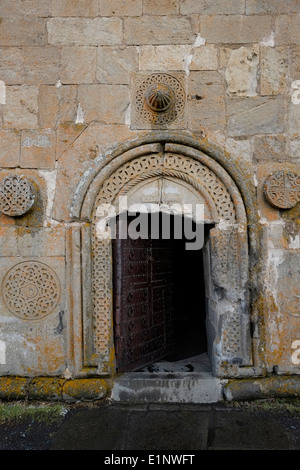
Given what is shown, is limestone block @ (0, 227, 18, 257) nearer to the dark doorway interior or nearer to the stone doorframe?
the stone doorframe

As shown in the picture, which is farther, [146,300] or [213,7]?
[146,300]

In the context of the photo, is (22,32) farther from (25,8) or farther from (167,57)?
(167,57)

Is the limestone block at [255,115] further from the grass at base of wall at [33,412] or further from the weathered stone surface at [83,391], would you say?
the grass at base of wall at [33,412]

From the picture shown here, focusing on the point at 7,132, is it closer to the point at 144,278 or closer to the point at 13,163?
the point at 13,163

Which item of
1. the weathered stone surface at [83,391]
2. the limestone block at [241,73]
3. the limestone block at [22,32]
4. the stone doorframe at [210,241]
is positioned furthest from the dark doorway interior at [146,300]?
the limestone block at [22,32]

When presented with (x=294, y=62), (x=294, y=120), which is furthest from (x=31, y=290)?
(x=294, y=62)

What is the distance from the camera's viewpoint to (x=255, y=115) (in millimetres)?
3508

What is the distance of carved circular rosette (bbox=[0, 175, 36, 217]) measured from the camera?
3.40 metres

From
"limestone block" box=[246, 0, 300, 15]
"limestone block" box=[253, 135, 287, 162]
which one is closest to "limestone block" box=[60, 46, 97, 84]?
"limestone block" box=[246, 0, 300, 15]

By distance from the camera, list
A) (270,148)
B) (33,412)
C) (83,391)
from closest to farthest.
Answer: (33,412) → (83,391) → (270,148)

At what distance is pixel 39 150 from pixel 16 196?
1.59 feet

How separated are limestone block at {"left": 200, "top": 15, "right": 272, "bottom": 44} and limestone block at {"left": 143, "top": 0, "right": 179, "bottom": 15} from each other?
0.28m
